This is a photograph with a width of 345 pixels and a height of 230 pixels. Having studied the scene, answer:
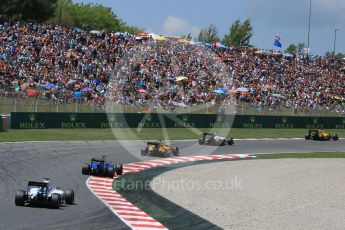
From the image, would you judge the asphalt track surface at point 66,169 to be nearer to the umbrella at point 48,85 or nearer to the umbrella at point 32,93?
the umbrella at point 32,93

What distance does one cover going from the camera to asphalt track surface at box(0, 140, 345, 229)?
1434 cm

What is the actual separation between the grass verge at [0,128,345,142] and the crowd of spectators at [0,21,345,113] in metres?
2.08

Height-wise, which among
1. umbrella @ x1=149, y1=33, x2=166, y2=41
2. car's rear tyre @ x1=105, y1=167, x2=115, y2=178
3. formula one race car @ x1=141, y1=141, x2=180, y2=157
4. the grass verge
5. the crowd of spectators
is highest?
umbrella @ x1=149, y1=33, x2=166, y2=41

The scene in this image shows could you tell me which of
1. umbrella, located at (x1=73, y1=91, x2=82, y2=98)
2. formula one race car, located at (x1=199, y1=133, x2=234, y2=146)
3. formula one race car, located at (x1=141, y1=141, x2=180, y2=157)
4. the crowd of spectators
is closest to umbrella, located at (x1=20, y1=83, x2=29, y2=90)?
the crowd of spectators

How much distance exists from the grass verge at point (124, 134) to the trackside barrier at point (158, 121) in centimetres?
65

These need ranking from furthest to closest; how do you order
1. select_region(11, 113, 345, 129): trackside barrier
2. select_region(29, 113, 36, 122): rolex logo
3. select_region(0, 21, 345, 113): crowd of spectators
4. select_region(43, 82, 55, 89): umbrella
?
select_region(0, 21, 345, 113): crowd of spectators < select_region(43, 82, 55, 89): umbrella < select_region(11, 113, 345, 129): trackside barrier < select_region(29, 113, 36, 122): rolex logo

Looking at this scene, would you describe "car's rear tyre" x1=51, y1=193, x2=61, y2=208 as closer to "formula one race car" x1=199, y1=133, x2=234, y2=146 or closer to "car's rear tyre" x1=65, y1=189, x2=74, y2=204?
"car's rear tyre" x1=65, y1=189, x2=74, y2=204

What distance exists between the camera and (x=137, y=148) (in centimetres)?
3244

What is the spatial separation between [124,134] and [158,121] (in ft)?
13.9

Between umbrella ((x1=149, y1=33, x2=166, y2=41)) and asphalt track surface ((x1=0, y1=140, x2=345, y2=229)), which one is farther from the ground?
umbrella ((x1=149, y1=33, x2=166, y2=41))

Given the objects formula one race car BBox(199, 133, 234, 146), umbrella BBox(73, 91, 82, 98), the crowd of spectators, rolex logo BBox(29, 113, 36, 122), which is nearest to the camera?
formula one race car BBox(199, 133, 234, 146)

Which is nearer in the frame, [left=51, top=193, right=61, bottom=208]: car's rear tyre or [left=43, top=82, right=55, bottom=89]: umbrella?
[left=51, top=193, right=61, bottom=208]: car's rear tyre

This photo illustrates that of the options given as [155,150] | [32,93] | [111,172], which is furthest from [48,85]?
[111,172]

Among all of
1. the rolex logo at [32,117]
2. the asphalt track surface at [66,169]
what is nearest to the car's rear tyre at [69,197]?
the asphalt track surface at [66,169]
